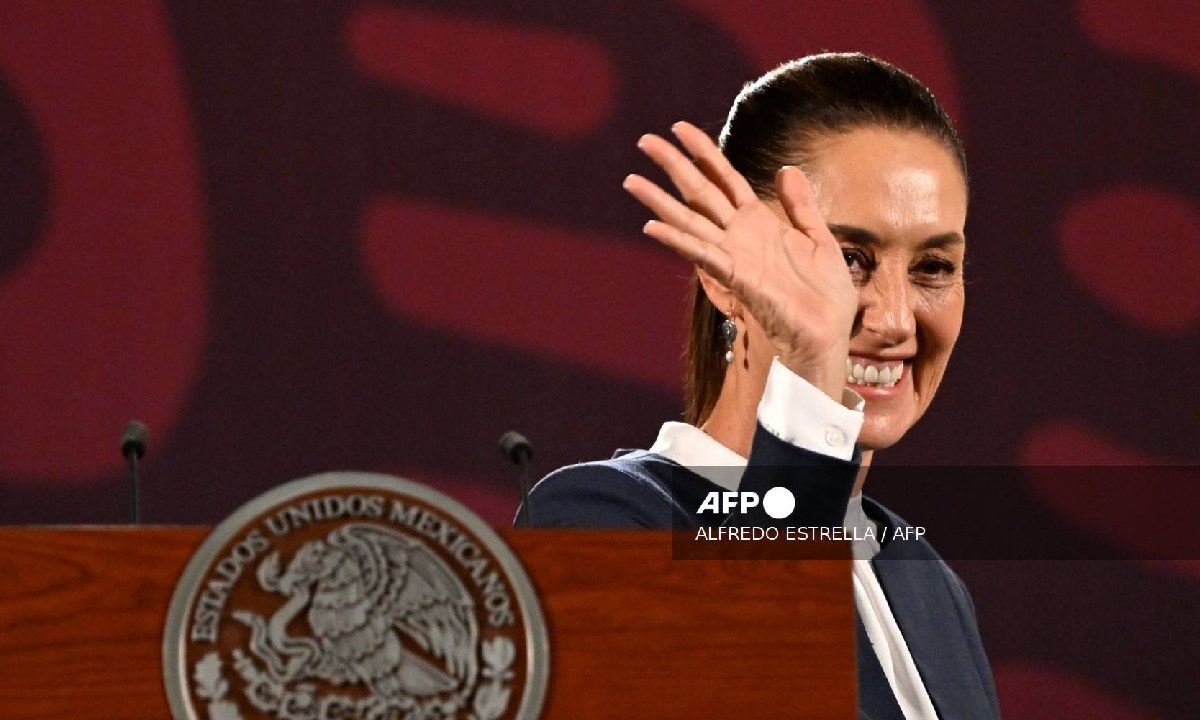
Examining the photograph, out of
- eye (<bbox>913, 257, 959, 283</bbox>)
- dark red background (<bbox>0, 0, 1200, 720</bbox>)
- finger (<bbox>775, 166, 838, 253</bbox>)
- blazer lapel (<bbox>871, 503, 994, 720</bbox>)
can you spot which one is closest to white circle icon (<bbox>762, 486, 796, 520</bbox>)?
finger (<bbox>775, 166, 838, 253</bbox>)

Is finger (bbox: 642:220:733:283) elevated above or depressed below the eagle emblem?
above

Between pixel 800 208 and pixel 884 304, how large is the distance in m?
0.52

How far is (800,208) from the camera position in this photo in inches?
55.4

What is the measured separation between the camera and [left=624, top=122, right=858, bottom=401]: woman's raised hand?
1340mm

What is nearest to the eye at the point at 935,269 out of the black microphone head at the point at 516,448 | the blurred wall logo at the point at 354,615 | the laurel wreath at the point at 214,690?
the black microphone head at the point at 516,448

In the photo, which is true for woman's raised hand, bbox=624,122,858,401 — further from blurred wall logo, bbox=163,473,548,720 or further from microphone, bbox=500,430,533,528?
blurred wall logo, bbox=163,473,548,720

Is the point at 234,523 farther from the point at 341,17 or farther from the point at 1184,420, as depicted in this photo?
the point at 1184,420

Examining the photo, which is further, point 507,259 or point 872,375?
point 507,259

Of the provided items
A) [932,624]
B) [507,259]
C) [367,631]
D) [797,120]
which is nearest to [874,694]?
A: [932,624]

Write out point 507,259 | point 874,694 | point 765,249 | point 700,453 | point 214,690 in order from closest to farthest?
point 214,690 → point 765,249 → point 874,694 → point 700,453 → point 507,259

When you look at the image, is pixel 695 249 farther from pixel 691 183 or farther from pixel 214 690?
pixel 214 690

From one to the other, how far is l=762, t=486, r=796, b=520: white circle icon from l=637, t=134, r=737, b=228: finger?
8.6 inches

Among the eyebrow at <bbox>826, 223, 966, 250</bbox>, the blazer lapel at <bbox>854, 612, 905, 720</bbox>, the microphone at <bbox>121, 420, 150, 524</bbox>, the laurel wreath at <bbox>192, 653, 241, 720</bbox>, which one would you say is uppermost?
the eyebrow at <bbox>826, 223, 966, 250</bbox>

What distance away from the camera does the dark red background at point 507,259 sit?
8.25 feet
